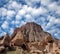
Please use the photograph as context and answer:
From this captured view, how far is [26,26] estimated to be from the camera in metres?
131

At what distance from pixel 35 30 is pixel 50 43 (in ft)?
224

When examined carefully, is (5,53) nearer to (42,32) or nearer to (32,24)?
(42,32)

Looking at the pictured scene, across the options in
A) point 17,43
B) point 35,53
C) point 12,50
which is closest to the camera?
point 12,50

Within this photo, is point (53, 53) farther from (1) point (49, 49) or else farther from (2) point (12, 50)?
(2) point (12, 50)

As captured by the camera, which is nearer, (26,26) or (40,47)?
(40,47)

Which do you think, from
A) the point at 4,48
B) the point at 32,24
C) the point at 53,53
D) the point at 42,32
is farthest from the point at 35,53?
the point at 32,24

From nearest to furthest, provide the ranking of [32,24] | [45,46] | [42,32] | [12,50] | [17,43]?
[12,50] → [17,43] → [45,46] → [42,32] → [32,24]

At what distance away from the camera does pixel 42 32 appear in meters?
124

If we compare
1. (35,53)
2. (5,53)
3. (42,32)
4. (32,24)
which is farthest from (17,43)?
(32,24)

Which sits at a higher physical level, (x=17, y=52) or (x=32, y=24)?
(x=32, y=24)

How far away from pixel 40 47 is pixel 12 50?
67.7ft

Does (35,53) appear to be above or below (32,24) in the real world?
below

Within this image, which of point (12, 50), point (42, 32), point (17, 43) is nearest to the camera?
point (12, 50)

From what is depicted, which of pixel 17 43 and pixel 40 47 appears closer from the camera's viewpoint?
pixel 17 43
